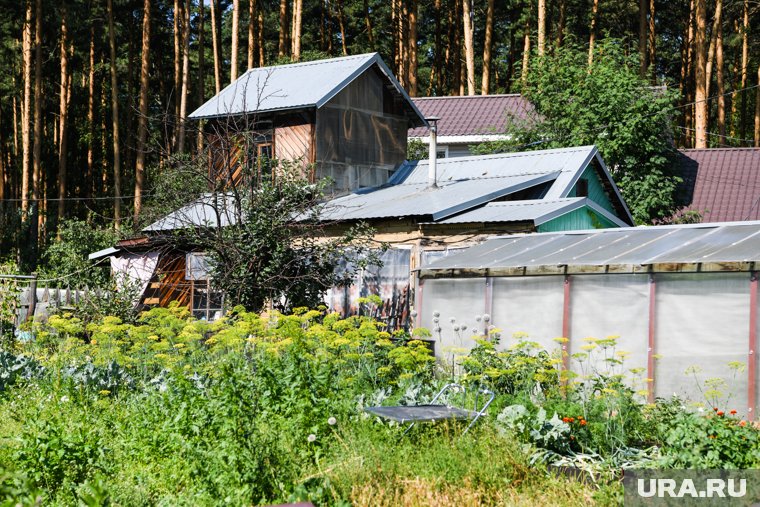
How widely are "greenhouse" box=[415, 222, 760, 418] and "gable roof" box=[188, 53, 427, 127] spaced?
8898 millimetres

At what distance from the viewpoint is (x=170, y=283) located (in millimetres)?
23031

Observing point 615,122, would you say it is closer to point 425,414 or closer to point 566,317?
point 566,317

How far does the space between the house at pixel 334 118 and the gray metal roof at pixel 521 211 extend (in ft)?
16.7

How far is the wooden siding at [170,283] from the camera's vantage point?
2308 centimetres

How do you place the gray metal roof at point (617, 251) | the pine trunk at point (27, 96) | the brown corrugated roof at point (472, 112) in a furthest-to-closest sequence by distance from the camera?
the pine trunk at point (27, 96) → the brown corrugated roof at point (472, 112) → the gray metal roof at point (617, 251)

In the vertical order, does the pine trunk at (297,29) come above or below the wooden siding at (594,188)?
above

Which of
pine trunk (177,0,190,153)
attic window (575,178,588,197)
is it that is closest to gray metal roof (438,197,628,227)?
attic window (575,178,588,197)

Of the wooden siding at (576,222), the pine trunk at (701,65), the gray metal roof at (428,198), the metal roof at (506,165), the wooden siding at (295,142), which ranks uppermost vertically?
the pine trunk at (701,65)

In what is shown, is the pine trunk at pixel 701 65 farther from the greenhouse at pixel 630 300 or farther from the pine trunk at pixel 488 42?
the greenhouse at pixel 630 300

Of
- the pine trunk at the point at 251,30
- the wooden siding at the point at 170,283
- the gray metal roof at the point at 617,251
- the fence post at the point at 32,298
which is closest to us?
the gray metal roof at the point at 617,251

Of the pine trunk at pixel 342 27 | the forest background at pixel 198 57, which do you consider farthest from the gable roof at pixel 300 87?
the pine trunk at pixel 342 27

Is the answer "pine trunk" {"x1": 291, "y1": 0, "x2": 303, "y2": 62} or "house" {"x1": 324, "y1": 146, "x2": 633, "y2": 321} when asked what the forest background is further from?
"house" {"x1": 324, "y1": 146, "x2": 633, "y2": 321}

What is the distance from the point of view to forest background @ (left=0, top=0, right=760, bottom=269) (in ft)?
122

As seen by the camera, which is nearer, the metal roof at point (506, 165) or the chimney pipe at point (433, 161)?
the chimney pipe at point (433, 161)
